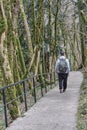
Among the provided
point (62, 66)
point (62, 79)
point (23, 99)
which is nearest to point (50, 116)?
point (62, 66)

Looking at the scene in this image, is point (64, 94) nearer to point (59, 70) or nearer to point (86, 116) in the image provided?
point (59, 70)

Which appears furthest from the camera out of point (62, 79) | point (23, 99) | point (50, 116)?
point (23, 99)

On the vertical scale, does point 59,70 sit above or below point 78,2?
below

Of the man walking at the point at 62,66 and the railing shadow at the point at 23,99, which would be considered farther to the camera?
the man walking at the point at 62,66

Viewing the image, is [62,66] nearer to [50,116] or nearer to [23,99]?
[23,99]

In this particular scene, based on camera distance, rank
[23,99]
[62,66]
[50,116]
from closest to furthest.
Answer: [50,116]
[62,66]
[23,99]

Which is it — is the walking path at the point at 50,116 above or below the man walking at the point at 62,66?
below

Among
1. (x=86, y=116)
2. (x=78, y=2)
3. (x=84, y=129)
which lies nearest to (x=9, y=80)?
(x=86, y=116)

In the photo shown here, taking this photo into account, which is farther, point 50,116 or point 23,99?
point 23,99

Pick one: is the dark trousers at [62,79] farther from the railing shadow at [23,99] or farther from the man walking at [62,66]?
the railing shadow at [23,99]

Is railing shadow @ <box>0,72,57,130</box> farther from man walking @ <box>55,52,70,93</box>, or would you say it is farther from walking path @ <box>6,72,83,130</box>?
man walking @ <box>55,52,70,93</box>

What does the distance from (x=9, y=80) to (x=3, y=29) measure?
1551 mm

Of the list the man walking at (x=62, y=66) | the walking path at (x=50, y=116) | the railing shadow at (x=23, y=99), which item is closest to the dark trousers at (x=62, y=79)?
the man walking at (x=62, y=66)

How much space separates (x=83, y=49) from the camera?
3841cm
